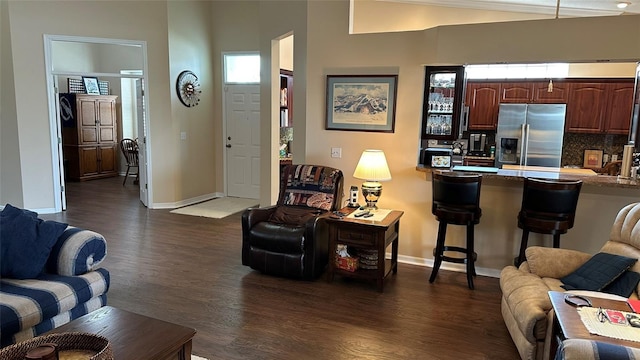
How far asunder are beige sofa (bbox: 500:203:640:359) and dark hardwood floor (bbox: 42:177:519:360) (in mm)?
291

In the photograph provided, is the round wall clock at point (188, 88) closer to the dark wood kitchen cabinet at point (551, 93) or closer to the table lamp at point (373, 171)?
the table lamp at point (373, 171)

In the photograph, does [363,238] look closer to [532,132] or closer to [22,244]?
[22,244]

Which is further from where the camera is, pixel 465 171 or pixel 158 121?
pixel 158 121

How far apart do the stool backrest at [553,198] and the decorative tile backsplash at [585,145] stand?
3.59 m

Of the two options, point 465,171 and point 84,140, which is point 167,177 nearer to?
point 84,140

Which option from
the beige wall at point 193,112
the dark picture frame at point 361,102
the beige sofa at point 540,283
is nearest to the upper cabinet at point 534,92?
the dark picture frame at point 361,102

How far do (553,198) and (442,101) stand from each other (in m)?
1.37

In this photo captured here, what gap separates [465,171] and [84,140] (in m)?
8.10

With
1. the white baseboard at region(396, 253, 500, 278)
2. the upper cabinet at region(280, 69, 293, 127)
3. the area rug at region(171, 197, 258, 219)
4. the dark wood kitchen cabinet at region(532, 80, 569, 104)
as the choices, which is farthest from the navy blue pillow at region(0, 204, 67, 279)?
the dark wood kitchen cabinet at region(532, 80, 569, 104)

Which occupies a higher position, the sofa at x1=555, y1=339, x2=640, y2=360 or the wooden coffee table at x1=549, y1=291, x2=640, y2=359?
the sofa at x1=555, y1=339, x2=640, y2=360

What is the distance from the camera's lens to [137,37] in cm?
627

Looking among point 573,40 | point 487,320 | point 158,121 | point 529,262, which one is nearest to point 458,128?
point 573,40

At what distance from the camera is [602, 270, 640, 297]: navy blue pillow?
2586 millimetres

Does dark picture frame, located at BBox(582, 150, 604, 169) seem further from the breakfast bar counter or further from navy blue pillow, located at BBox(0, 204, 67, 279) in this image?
navy blue pillow, located at BBox(0, 204, 67, 279)
